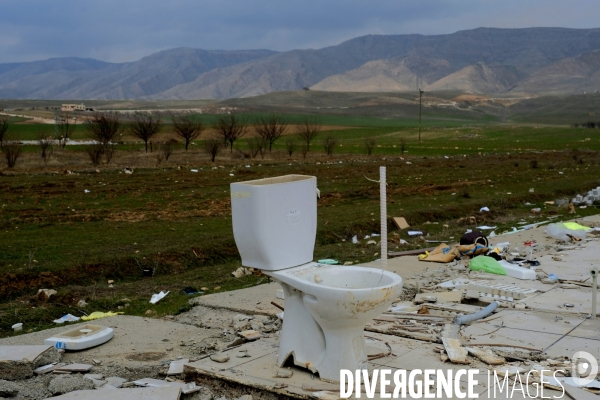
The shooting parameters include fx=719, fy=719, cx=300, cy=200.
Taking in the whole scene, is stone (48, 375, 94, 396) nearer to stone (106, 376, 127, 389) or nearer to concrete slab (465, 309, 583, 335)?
stone (106, 376, 127, 389)

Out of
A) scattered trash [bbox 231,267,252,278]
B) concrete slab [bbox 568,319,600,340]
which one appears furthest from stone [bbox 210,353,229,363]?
scattered trash [bbox 231,267,252,278]

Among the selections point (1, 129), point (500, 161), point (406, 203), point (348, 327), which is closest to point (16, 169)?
point (1, 129)

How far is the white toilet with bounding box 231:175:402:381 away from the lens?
19.4ft

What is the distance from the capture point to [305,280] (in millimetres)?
6199

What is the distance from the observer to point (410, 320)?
7887 mm

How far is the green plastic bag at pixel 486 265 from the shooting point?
1045 cm

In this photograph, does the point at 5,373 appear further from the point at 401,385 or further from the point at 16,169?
the point at 16,169

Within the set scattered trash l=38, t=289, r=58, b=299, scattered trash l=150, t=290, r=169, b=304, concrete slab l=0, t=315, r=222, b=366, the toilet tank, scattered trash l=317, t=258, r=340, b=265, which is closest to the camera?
the toilet tank

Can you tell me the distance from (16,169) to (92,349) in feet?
89.1

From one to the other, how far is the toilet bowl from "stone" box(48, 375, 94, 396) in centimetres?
167

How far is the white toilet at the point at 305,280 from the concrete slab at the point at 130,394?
103 cm

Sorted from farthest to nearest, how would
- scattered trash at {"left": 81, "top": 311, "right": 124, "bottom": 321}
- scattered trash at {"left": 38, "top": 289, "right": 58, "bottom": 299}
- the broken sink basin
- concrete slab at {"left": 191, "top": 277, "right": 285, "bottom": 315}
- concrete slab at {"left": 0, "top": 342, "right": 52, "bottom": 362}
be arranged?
1. scattered trash at {"left": 38, "top": 289, "right": 58, "bottom": 299}
2. scattered trash at {"left": 81, "top": 311, "right": 124, "bottom": 321}
3. concrete slab at {"left": 191, "top": 277, "right": 285, "bottom": 315}
4. the broken sink basin
5. concrete slab at {"left": 0, "top": 342, "right": 52, "bottom": 362}

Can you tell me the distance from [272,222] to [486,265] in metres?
5.28

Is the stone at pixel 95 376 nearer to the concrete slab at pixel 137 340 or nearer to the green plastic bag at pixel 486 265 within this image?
the concrete slab at pixel 137 340
